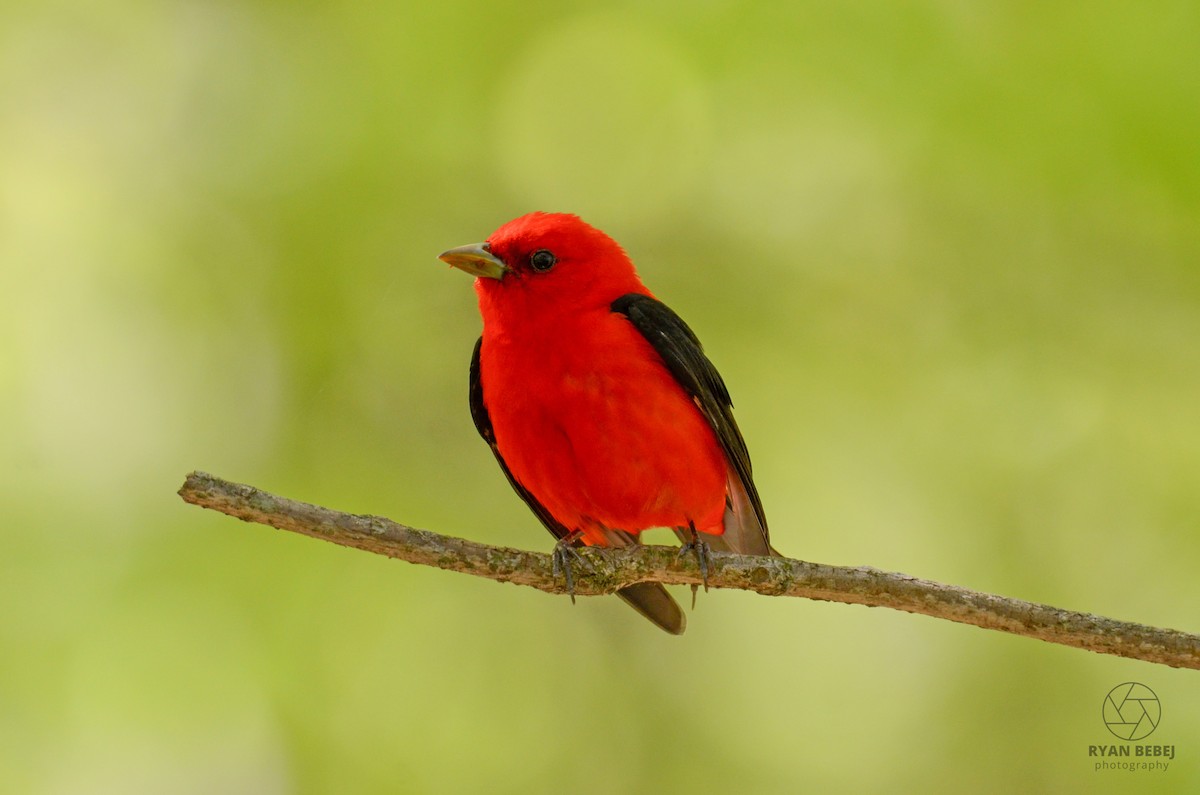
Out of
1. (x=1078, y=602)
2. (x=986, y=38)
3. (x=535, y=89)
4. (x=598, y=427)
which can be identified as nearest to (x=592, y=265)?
(x=598, y=427)

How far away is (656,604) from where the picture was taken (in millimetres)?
6391

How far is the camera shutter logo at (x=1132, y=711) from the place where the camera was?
6.64 meters

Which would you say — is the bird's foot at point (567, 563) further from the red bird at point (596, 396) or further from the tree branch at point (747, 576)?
the red bird at point (596, 396)

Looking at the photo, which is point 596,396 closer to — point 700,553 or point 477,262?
point 700,553

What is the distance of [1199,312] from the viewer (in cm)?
753

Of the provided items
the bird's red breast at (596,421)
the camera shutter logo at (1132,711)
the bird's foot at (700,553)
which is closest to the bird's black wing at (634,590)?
the bird's red breast at (596,421)

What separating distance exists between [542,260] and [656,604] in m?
1.96

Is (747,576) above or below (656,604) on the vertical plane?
above

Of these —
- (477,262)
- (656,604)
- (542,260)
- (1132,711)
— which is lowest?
(656,604)

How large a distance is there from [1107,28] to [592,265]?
358cm

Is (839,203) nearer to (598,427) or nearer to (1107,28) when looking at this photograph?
(1107,28)

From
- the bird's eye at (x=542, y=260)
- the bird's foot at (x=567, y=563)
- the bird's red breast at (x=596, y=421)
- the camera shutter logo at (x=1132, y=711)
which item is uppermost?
the bird's eye at (x=542, y=260)

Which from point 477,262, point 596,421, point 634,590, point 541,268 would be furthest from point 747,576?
point 477,262

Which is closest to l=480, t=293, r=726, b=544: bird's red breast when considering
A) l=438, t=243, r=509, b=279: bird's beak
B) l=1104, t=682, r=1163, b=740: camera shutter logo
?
l=438, t=243, r=509, b=279: bird's beak
